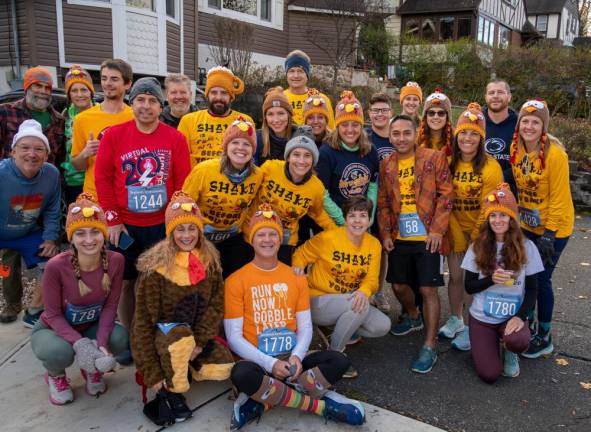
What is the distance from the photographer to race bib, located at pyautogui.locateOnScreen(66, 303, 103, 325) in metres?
3.31

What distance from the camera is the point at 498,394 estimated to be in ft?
11.2

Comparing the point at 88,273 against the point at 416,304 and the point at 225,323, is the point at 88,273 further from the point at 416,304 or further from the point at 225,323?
the point at 416,304

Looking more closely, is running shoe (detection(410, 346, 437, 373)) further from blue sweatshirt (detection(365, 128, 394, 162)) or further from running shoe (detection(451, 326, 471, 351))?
blue sweatshirt (detection(365, 128, 394, 162))

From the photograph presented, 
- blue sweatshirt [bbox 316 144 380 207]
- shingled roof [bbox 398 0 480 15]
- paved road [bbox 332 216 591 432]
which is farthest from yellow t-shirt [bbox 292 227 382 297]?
shingled roof [bbox 398 0 480 15]

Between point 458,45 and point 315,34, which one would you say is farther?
point 458,45

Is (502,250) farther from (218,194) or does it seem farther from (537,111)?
(218,194)

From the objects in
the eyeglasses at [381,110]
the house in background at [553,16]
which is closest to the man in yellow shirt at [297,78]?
the eyeglasses at [381,110]

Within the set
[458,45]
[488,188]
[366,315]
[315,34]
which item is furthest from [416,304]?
[458,45]

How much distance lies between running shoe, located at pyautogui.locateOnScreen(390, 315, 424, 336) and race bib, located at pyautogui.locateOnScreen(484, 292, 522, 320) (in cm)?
80

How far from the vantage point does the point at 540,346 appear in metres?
3.99

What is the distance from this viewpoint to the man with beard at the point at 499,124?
4.41 metres

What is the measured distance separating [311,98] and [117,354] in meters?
2.74

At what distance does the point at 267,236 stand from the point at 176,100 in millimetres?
2004

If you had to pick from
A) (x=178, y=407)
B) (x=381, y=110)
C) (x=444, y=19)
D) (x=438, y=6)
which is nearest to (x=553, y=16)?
(x=444, y=19)
